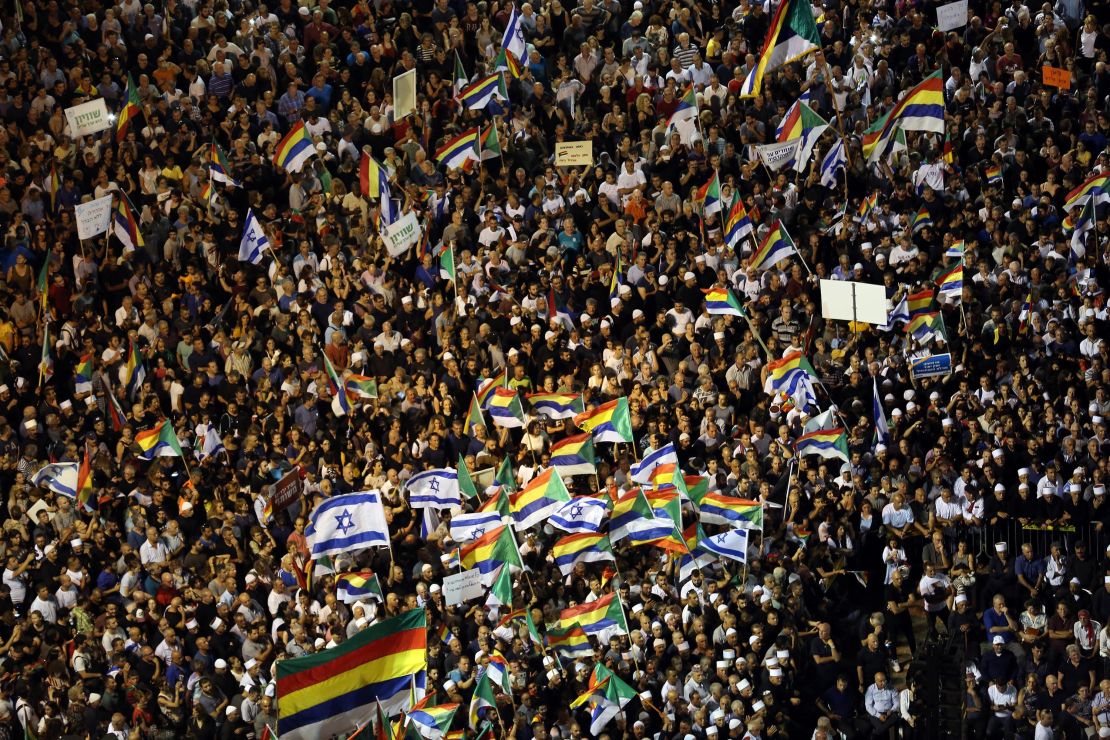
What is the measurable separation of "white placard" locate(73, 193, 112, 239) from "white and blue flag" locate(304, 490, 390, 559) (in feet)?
22.8

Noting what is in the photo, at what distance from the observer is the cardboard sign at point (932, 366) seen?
2441 centimetres

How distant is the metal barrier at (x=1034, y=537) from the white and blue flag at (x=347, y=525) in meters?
6.65

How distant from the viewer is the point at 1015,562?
2233 cm

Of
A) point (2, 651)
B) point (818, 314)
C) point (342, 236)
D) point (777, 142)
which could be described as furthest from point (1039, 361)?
point (2, 651)

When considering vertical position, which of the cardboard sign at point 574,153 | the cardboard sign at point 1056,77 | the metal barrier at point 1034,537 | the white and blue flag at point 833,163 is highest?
the cardboard sign at point 1056,77

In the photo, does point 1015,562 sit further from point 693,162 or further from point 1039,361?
point 693,162

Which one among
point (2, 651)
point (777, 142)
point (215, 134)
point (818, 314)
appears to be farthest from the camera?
point (215, 134)

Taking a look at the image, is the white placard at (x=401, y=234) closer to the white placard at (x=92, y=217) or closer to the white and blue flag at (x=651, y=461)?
the white placard at (x=92, y=217)

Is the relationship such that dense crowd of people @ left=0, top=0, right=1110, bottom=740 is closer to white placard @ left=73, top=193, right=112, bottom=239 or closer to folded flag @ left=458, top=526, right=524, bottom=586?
folded flag @ left=458, top=526, right=524, bottom=586

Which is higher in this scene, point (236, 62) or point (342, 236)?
point (236, 62)

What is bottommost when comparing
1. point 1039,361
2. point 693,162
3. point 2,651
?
point 2,651

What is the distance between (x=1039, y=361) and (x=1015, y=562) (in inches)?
118

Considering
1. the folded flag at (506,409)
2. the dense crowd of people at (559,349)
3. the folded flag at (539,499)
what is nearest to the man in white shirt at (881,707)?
the dense crowd of people at (559,349)

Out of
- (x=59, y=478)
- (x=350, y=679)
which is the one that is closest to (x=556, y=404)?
(x=59, y=478)
